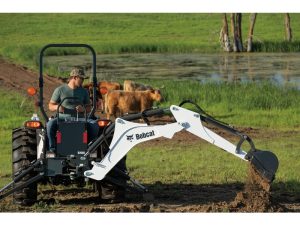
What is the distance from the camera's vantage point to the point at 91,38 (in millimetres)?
24297

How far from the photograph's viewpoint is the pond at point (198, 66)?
23562 millimetres

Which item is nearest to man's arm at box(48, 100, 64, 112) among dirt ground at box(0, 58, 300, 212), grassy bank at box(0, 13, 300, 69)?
dirt ground at box(0, 58, 300, 212)

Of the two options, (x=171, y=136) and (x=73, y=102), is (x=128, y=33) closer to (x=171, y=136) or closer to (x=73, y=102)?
(x=73, y=102)

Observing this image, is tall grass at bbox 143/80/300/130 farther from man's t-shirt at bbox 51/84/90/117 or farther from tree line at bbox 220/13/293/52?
man's t-shirt at bbox 51/84/90/117

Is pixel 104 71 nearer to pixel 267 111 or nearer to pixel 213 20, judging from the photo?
pixel 213 20

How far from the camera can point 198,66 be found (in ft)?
82.2

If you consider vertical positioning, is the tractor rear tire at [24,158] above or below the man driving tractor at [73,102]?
below

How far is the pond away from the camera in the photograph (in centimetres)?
2356

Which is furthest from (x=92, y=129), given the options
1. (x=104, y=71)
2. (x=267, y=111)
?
(x=104, y=71)

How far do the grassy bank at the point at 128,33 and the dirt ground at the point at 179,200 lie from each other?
1036 cm

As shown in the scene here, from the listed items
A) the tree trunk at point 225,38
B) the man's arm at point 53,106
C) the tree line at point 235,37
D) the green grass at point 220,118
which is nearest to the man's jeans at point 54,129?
the man's arm at point 53,106

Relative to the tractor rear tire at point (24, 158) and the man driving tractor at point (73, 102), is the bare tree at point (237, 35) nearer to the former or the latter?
the tractor rear tire at point (24, 158)

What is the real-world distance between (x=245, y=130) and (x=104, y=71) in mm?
7103

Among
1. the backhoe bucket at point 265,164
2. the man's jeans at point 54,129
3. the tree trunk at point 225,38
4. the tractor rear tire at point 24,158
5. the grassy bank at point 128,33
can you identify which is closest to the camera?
the backhoe bucket at point 265,164
